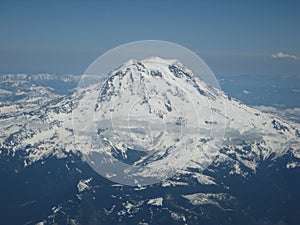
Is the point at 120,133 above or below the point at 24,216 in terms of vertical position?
above

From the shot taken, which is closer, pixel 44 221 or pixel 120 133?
pixel 120 133

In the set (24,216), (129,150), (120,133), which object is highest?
(120,133)

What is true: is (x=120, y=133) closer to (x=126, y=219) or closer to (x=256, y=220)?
(x=126, y=219)

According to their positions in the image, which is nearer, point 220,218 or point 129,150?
point 129,150

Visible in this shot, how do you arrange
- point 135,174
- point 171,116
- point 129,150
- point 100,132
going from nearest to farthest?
point 135,174 < point 100,132 < point 171,116 < point 129,150

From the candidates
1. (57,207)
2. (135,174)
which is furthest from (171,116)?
(57,207)

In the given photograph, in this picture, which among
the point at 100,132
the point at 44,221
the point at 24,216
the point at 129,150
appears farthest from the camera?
Result: the point at 24,216

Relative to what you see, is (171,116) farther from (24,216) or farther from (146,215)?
(24,216)

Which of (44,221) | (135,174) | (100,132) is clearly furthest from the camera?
(44,221)

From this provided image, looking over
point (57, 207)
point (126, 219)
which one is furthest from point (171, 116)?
point (57, 207)
